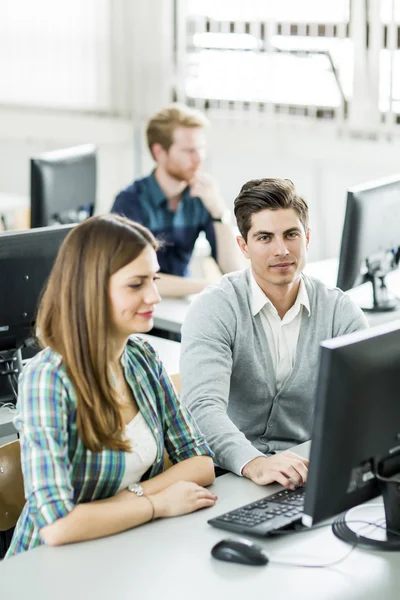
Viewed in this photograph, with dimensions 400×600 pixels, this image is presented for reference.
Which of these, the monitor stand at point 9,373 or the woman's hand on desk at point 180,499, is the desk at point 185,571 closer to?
the woman's hand on desk at point 180,499

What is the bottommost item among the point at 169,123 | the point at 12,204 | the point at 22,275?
the point at 12,204

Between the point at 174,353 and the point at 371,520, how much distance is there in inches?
53.8

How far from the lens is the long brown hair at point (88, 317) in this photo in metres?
1.90

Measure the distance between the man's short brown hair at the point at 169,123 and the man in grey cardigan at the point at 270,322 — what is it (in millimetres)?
1789

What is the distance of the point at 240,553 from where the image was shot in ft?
5.76

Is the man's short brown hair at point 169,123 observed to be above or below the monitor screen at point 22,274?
above

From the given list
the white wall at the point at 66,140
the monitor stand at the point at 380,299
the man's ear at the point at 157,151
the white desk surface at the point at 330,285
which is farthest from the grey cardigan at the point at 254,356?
the white wall at the point at 66,140

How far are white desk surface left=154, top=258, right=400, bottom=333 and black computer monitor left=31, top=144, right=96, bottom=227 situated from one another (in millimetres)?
484

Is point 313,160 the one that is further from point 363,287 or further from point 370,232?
point 370,232

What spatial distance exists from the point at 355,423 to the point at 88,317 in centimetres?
53

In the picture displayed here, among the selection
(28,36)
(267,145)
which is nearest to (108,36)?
(28,36)

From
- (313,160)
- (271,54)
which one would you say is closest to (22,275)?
(313,160)

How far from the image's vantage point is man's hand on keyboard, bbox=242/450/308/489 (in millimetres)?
2088

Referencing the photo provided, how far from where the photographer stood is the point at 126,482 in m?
2.02
